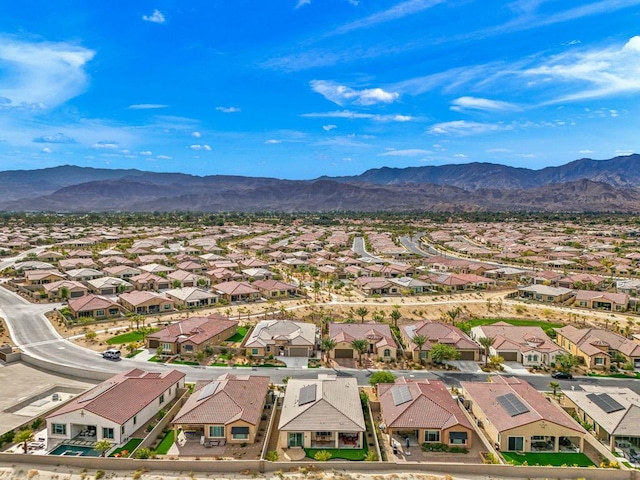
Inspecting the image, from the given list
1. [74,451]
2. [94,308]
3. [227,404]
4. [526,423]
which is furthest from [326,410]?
[94,308]

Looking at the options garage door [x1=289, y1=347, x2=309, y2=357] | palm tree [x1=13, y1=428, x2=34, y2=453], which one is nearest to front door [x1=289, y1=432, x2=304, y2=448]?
palm tree [x1=13, y1=428, x2=34, y2=453]

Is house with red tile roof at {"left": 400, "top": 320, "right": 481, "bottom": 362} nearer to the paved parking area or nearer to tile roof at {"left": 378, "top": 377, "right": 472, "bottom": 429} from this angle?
tile roof at {"left": 378, "top": 377, "right": 472, "bottom": 429}

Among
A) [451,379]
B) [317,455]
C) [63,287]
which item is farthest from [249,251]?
[317,455]

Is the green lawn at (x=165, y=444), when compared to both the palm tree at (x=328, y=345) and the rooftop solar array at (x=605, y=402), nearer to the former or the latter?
the palm tree at (x=328, y=345)

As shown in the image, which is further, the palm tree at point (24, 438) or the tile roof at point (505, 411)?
the tile roof at point (505, 411)

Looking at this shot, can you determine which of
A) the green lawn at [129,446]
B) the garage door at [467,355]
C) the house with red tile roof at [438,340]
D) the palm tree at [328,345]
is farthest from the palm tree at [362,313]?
the green lawn at [129,446]

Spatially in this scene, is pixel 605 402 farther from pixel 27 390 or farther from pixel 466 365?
pixel 27 390

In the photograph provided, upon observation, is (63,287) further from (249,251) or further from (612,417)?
(612,417)
